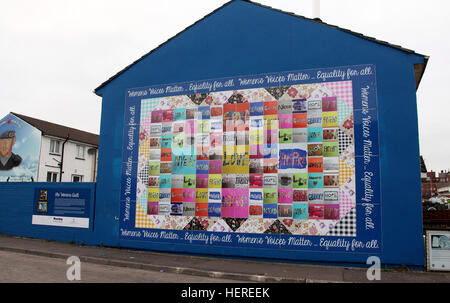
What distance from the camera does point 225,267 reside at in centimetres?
916

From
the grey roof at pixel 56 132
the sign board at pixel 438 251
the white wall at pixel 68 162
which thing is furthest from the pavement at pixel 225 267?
the grey roof at pixel 56 132

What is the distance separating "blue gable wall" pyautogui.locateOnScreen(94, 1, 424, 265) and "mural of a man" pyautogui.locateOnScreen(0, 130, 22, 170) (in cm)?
2171

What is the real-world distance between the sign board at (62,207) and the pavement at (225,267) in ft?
3.82

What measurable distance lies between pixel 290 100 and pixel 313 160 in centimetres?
195

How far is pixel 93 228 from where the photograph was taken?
12.5m

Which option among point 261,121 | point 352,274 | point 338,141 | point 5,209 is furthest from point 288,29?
point 5,209

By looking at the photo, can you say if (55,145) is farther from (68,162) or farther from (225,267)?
(225,267)

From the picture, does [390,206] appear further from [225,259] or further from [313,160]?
[225,259]

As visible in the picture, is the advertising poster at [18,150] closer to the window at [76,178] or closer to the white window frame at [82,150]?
the window at [76,178]

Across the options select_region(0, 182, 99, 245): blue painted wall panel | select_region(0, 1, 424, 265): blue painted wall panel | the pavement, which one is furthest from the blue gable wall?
select_region(0, 182, 99, 245): blue painted wall panel

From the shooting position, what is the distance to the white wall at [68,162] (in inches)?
1169

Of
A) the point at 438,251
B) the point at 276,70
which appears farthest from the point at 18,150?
the point at 438,251

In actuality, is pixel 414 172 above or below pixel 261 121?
below

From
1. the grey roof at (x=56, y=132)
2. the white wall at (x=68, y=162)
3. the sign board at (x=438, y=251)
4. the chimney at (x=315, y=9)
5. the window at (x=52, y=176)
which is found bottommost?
the sign board at (x=438, y=251)
